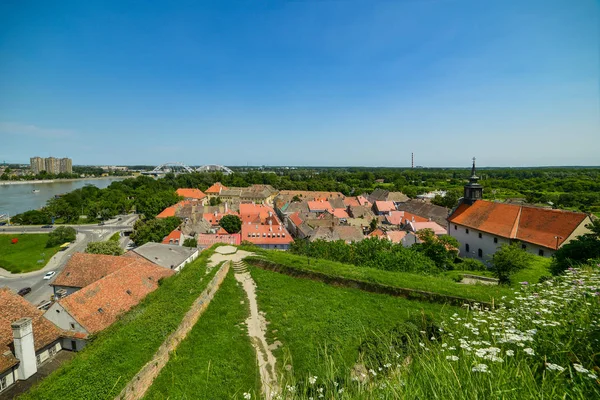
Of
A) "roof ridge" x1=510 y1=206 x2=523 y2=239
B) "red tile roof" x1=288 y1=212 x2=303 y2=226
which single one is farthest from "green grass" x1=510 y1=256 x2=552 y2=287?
"red tile roof" x1=288 y1=212 x2=303 y2=226

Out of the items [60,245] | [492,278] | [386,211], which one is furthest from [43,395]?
[386,211]

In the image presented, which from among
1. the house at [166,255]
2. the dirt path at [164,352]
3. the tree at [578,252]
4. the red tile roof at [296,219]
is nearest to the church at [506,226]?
the tree at [578,252]

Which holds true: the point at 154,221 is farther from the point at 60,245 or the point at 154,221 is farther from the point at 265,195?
the point at 265,195

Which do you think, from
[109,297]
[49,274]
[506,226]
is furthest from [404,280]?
[49,274]

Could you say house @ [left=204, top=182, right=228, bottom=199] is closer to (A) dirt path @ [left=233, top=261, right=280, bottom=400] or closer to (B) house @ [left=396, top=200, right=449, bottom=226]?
(B) house @ [left=396, top=200, right=449, bottom=226]

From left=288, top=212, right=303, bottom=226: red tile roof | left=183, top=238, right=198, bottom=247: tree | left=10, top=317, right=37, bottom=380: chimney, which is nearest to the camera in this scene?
left=10, top=317, right=37, bottom=380: chimney

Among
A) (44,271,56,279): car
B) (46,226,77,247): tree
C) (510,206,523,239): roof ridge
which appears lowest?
(44,271,56,279): car

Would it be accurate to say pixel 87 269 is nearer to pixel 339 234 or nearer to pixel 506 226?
pixel 339 234
